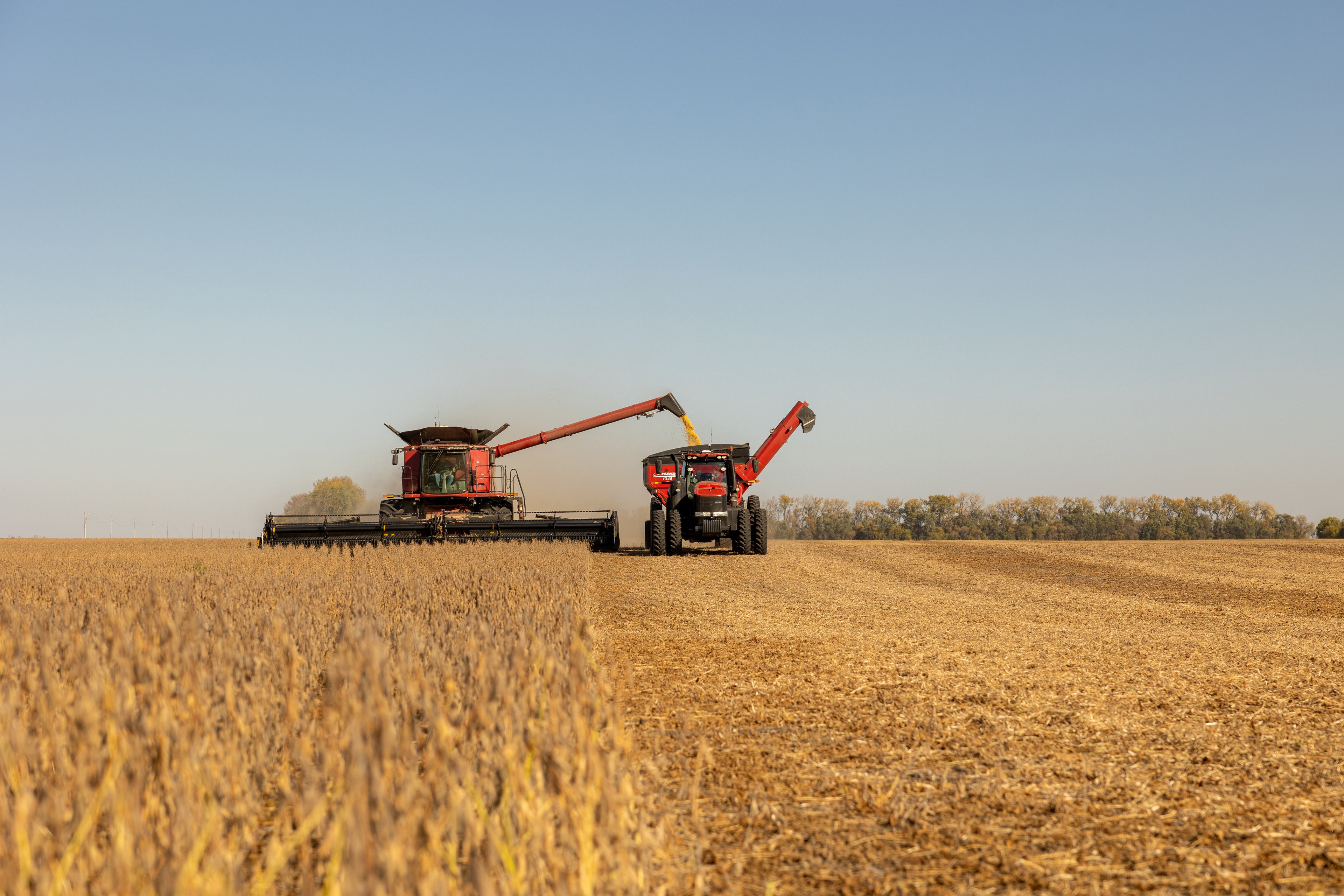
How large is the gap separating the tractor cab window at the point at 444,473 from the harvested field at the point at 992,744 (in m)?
10.7

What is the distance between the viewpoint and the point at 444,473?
21.6 m

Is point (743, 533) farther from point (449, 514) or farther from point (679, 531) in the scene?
point (449, 514)

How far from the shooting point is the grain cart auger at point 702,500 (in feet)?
70.2

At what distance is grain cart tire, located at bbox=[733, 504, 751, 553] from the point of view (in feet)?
71.3

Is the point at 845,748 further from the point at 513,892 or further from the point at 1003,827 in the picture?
the point at 513,892

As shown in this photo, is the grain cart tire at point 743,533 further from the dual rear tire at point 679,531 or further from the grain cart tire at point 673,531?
the grain cart tire at point 673,531

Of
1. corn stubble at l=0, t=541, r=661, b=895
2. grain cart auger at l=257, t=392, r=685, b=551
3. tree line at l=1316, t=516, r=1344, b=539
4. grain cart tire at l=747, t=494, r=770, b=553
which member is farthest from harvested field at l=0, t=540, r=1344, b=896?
tree line at l=1316, t=516, r=1344, b=539

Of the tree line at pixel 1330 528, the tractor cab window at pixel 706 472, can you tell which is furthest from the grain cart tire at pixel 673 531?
the tree line at pixel 1330 528

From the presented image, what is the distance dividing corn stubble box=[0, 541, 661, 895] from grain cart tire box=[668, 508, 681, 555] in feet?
52.1

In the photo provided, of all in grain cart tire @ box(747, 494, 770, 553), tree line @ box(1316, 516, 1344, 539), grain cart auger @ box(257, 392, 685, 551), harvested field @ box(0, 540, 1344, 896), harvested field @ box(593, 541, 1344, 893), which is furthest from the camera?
tree line @ box(1316, 516, 1344, 539)

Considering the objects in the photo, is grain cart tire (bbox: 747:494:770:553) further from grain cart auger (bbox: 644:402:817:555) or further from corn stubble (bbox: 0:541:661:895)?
corn stubble (bbox: 0:541:661:895)

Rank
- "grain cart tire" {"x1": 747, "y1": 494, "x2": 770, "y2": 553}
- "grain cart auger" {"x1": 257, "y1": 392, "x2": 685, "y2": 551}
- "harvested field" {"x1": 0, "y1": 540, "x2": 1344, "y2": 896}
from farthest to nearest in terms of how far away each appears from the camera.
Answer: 1. "grain cart tire" {"x1": 747, "y1": 494, "x2": 770, "y2": 553}
2. "grain cart auger" {"x1": 257, "y1": 392, "x2": 685, "y2": 551}
3. "harvested field" {"x1": 0, "y1": 540, "x2": 1344, "y2": 896}

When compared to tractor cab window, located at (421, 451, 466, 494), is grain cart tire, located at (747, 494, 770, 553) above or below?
below

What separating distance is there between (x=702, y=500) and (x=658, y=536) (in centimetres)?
133
